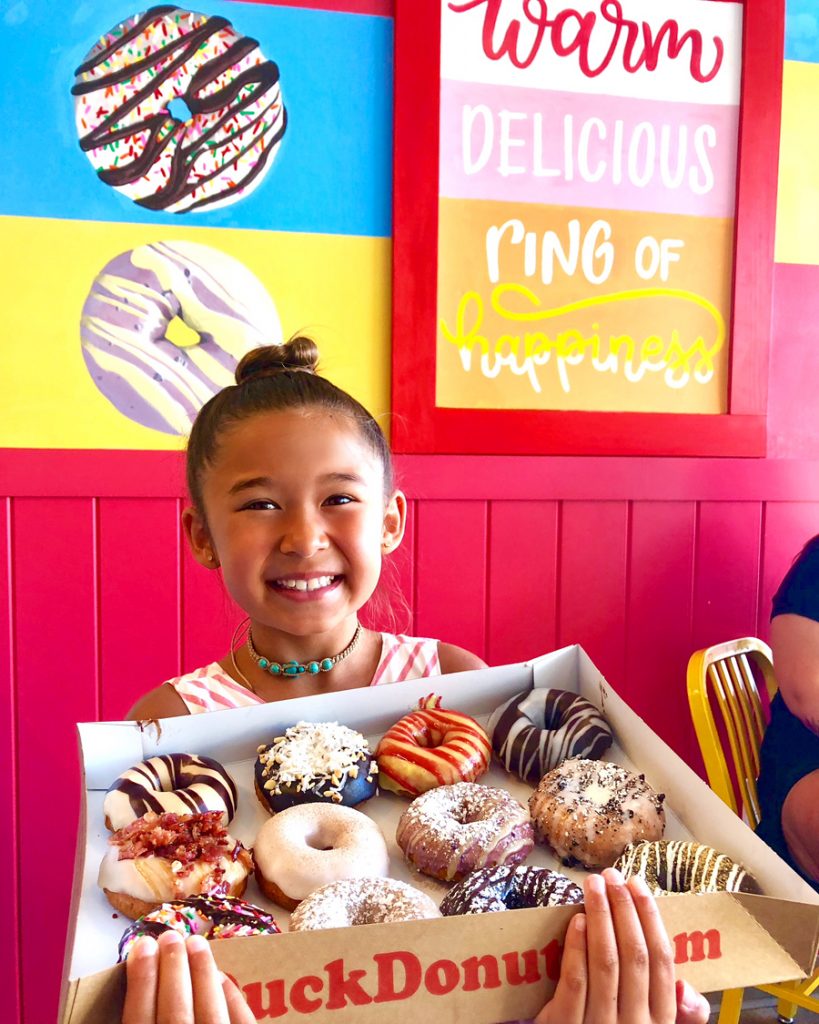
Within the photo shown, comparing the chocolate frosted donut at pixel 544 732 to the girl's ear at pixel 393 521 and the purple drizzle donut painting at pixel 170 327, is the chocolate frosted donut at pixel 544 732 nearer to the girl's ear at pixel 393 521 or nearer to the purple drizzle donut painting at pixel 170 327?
the girl's ear at pixel 393 521

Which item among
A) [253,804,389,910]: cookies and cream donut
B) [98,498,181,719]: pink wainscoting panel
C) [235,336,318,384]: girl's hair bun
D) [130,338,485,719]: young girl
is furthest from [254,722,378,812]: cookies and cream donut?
[98,498,181,719]: pink wainscoting panel

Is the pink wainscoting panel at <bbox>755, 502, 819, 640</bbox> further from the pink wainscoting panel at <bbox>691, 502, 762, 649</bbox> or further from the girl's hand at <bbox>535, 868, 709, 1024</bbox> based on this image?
the girl's hand at <bbox>535, 868, 709, 1024</bbox>

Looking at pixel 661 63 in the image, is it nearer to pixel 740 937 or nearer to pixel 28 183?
pixel 28 183

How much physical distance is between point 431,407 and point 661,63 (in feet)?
3.61

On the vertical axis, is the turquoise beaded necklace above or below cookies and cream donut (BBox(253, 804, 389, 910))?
above

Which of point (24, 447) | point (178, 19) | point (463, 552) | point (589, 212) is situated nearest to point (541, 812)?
point (463, 552)

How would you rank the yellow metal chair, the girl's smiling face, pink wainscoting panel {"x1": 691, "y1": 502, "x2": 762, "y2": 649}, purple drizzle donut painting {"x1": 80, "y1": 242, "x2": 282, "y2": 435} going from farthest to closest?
1. pink wainscoting panel {"x1": 691, "y1": 502, "x2": 762, "y2": 649}
2. purple drizzle donut painting {"x1": 80, "y1": 242, "x2": 282, "y2": 435}
3. the yellow metal chair
4. the girl's smiling face

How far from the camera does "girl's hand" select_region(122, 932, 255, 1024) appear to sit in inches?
26.4

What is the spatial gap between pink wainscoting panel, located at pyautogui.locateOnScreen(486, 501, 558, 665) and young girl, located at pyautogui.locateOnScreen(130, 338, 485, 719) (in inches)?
29.2

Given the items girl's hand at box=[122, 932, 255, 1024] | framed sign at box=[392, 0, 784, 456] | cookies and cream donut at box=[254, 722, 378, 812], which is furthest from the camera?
framed sign at box=[392, 0, 784, 456]

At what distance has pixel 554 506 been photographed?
7.36 ft

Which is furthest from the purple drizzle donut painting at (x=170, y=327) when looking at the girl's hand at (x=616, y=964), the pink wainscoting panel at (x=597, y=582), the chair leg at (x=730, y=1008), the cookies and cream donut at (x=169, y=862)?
the chair leg at (x=730, y=1008)

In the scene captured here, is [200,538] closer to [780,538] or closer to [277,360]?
[277,360]

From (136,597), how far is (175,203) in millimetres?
963
